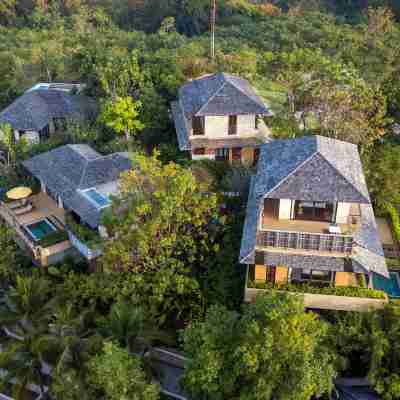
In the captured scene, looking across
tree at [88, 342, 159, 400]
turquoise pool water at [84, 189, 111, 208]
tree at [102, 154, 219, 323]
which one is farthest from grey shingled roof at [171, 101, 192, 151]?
tree at [88, 342, 159, 400]

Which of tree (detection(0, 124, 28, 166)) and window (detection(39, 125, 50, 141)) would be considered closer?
tree (detection(0, 124, 28, 166))

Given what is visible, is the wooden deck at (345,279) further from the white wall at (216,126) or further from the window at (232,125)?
the white wall at (216,126)

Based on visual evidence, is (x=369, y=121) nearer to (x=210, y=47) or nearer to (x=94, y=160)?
(x=94, y=160)

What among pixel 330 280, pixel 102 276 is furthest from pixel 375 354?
pixel 102 276

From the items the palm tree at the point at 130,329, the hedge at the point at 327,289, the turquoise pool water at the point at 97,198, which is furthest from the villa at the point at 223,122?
the palm tree at the point at 130,329

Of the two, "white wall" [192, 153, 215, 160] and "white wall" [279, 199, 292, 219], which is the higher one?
"white wall" [279, 199, 292, 219]

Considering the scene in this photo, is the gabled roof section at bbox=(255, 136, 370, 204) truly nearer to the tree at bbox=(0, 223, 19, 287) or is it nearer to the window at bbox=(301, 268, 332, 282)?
the window at bbox=(301, 268, 332, 282)
